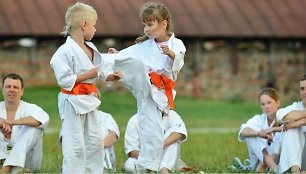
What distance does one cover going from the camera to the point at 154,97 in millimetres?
8180

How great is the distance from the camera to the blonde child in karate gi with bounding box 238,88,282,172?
9086mm

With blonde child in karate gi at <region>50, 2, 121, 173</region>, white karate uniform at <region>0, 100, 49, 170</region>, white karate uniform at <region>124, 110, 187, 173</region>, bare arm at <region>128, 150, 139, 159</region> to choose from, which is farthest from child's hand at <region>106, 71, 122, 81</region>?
bare arm at <region>128, 150, 139, 159</region>

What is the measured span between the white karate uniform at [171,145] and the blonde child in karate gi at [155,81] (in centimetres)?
36

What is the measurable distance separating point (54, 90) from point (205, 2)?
21.2 feet

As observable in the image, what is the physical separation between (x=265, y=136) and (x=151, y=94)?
59.6 inches

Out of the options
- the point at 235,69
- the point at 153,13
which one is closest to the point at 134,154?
the point at 153,13

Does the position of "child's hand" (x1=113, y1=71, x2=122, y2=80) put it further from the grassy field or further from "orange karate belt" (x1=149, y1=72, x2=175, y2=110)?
the grassy field

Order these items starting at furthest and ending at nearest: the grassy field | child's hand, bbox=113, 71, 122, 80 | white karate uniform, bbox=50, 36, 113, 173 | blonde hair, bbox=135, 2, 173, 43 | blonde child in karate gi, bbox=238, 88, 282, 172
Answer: the grassy field → blonde child in karate gi, bbox=238, 88, 282, 172 → blonde hair, bbox=135, 2, 173, 43 → child's hand, bbox=113, 71, 122, 80 → white karate uniform, bbox=50, 36, 113, 173

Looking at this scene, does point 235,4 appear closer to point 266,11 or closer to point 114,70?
point 266,11

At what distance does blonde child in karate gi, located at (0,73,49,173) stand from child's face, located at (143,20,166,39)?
56.7 inches

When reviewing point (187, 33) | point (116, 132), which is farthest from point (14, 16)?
point (116, 132)

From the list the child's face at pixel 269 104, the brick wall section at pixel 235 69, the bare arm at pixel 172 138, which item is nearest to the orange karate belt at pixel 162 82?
the bare arm at pixel 172 138

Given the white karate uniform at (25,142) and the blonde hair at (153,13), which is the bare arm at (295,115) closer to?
the blonde hair at (153,13)

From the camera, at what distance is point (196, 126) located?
19250 mm
